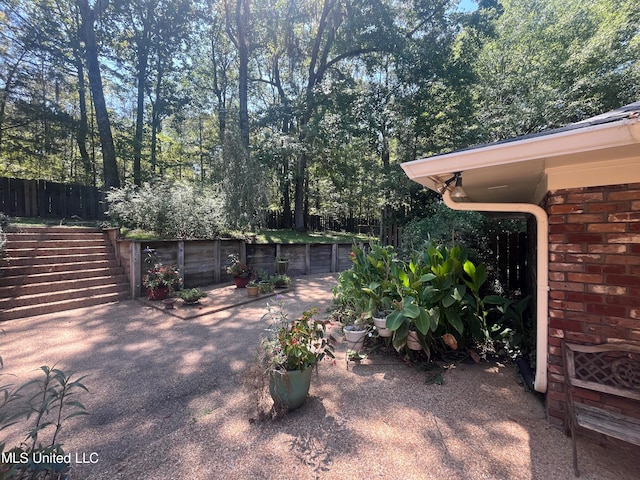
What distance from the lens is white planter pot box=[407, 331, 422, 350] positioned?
2.82m

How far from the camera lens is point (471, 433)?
74.5 inches

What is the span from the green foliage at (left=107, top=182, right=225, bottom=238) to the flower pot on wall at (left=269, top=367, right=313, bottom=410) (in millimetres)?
5569

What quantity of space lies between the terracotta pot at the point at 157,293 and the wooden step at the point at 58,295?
0.63 metres

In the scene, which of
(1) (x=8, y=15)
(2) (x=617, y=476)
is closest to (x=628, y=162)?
(2) (x=617, y=476)

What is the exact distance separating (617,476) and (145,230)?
313 inches

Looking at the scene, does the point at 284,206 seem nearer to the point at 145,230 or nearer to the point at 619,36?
the point at 145,230

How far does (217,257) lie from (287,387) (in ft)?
18.4

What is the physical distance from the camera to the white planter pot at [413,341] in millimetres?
2822

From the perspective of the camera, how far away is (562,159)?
68.8 inches

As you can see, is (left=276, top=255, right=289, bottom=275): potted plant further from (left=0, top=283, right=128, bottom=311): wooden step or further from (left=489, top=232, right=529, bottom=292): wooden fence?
(left=489, top=232, right=529, bottom=292): wooden fence

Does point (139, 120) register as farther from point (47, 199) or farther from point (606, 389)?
point (606, 389)

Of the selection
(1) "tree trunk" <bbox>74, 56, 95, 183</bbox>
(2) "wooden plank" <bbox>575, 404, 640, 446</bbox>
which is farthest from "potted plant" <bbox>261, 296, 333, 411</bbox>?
(1) "tree trunk" <bbox>74, 56, 95, 183</bbox>

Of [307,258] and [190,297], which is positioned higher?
[307,258]

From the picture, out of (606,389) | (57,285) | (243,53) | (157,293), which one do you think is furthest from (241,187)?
(606,389)
